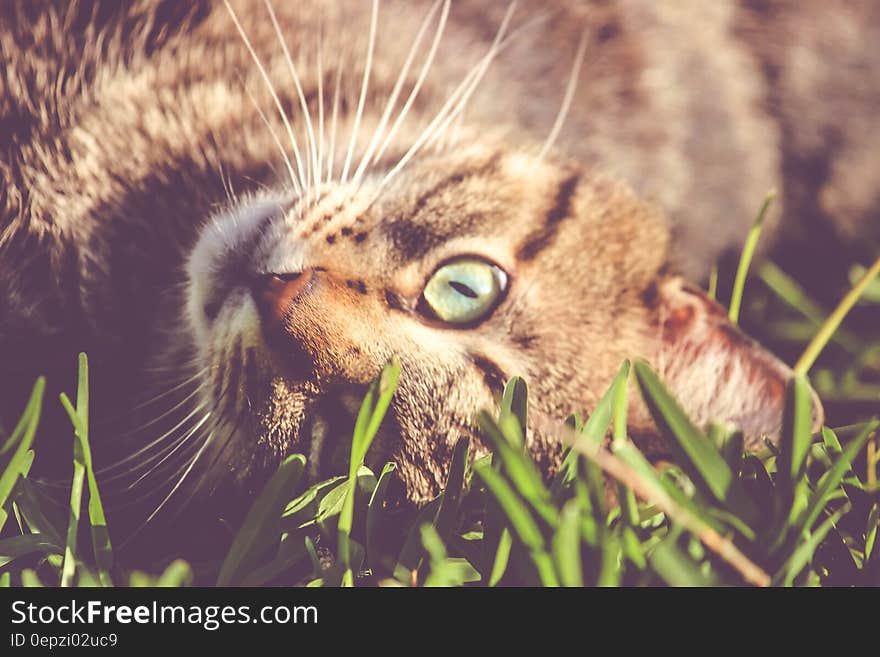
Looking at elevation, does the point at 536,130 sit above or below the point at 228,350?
above

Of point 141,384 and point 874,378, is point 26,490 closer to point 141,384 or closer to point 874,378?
point 141,384

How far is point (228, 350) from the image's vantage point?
98cm

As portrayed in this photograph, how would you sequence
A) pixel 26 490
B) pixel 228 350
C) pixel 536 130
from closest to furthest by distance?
pixel 26 490 → pixel 228 350 → pixel 536 130

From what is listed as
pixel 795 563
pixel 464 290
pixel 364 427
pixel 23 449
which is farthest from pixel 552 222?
pixel 23 449

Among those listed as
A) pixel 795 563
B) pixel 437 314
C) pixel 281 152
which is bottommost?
pixel 795 563

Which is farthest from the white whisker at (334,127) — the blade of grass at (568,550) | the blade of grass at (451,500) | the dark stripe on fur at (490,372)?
the blade of grass at (568,550)

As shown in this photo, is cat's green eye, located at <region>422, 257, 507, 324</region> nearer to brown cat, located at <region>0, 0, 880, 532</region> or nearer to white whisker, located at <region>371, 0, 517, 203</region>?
brown cat, located at <region>0, 0, 880, 532</region>

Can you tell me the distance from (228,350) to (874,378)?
102 centimetres

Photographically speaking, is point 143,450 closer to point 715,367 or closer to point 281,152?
point 281,152

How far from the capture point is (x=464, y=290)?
1.00 metres

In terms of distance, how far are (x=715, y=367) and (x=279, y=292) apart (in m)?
0.49

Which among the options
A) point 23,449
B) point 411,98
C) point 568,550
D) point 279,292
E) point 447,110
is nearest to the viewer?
point 568,550

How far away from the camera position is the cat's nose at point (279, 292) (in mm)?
927
